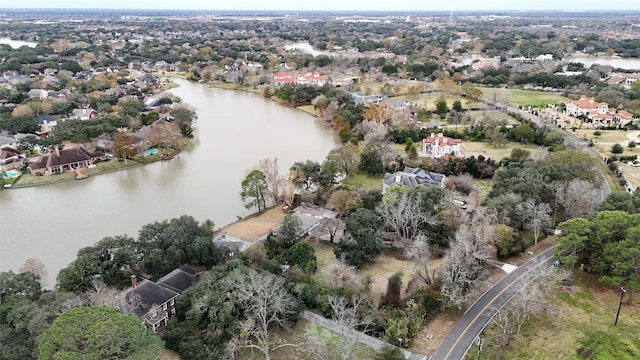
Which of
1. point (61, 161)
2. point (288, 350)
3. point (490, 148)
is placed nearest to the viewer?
point (288, 350)

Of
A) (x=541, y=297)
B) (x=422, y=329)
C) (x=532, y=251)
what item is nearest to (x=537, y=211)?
(x=532, y=251)

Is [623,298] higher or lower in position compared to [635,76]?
lower

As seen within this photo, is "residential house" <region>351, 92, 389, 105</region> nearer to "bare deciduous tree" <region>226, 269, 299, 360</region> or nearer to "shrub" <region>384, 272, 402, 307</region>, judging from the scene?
"shrub" <region>384, 272, 402, 307</region>

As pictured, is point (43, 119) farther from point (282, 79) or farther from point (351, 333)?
point (351, 333)

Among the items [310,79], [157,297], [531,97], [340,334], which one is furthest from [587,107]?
[157,297]

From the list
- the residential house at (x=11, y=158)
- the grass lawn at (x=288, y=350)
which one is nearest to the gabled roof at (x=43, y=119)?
the residential house at (x=11, y=158)

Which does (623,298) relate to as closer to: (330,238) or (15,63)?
(330,238)
